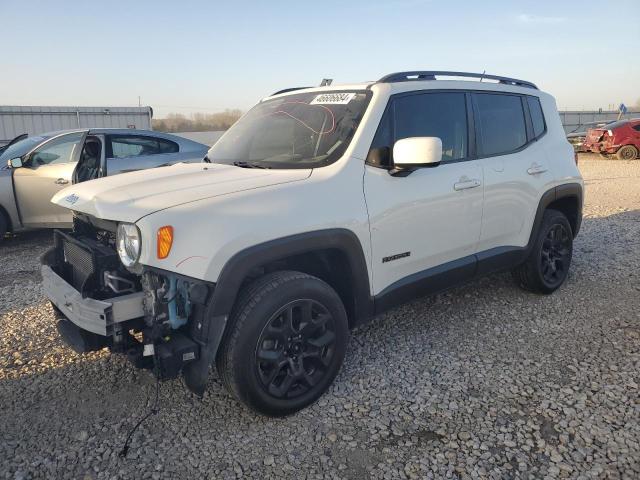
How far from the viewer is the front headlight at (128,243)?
2510 mm

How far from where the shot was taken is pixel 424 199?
3.36 metres

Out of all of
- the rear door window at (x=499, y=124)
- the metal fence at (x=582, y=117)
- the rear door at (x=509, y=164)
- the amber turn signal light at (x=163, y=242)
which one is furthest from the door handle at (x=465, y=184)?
the metal fence at (x=582, y=117)

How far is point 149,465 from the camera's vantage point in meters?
2.57

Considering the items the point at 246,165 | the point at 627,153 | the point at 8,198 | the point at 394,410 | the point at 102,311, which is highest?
the point at 246,165

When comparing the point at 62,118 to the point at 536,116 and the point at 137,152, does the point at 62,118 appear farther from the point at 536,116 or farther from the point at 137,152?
the point at 536,116

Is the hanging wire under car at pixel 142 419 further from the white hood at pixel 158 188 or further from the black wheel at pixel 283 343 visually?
the white hood at pixel 158 188

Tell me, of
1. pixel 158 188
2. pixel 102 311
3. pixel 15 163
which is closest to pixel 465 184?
pixel 158 188

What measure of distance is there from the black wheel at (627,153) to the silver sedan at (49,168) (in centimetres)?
1726

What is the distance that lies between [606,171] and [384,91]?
47.3 feet

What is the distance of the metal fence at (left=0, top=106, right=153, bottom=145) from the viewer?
1658 cm

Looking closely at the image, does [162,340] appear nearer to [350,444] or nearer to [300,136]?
[350,444]

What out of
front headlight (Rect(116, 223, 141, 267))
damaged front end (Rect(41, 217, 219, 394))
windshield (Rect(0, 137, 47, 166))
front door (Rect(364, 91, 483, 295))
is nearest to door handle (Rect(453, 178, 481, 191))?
front door (Rect(364, 91, 483, 295))

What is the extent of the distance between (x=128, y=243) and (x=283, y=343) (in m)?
0.98

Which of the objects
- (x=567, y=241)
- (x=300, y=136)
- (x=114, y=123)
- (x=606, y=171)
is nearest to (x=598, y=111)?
(x=606, y=171)
